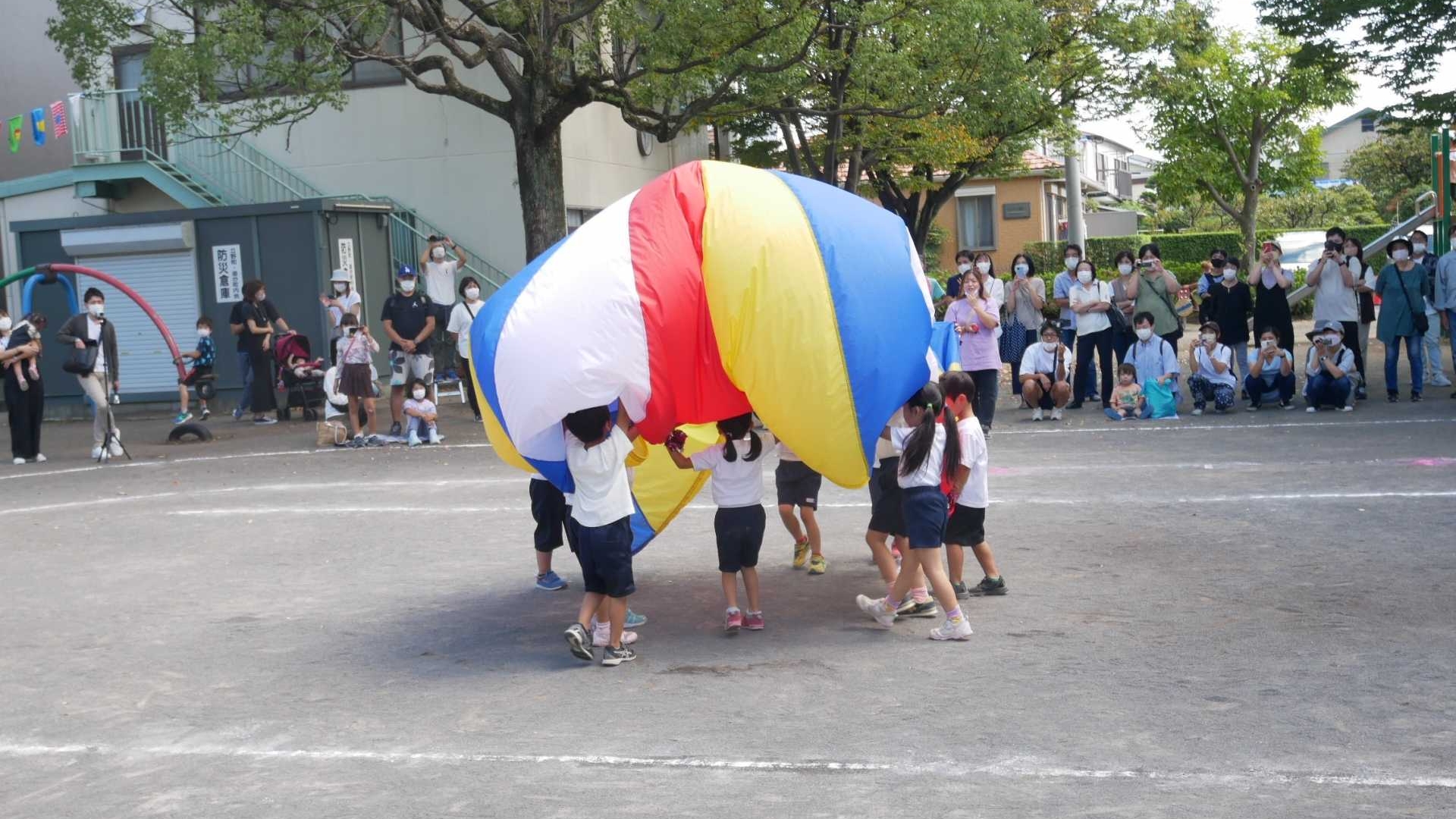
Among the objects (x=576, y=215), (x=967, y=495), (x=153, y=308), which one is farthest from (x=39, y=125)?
(x=967, y=495)

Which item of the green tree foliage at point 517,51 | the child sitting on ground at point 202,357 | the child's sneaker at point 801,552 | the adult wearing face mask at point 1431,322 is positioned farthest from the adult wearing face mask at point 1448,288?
the child sitting on ground at point 202,357

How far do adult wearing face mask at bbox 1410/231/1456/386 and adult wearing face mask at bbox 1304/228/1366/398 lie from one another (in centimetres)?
65

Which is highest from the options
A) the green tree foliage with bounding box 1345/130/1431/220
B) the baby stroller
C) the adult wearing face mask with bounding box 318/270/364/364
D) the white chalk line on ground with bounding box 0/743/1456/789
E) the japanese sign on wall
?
the green tree foliage with bounding box 1345/130/1431/220

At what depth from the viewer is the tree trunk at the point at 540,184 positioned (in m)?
19.6

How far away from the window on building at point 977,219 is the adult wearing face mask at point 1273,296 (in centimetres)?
3444

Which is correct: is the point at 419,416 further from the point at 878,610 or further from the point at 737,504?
the point at 878,610

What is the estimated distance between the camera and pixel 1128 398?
16391mm

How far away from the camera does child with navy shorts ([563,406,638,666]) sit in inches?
284

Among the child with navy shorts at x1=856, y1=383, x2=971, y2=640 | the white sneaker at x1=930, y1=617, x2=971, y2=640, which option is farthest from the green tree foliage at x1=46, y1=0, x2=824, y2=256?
the white sneaker at x1=930, y1=617, x2=971, y2=640

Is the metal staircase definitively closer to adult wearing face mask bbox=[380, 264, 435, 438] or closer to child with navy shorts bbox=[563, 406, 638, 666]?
adult wearing face mask bbox=[380, 264, 435, 438]

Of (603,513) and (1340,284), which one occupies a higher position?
(1340,284)

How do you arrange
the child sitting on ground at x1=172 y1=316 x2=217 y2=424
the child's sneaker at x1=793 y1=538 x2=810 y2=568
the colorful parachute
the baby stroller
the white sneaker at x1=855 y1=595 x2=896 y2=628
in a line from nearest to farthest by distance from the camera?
the colorful parachute → the white sneaker at x1=855 y1=595 x2=896 y2=628 → the child's sneaker at x1=793 y1=538 x2=810 y2=568 → the baby stroller → the child sitting on ground at x1=172 y1=316 x2=217 y2=424

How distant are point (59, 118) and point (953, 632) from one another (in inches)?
894

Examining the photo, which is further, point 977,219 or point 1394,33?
point 977,219
